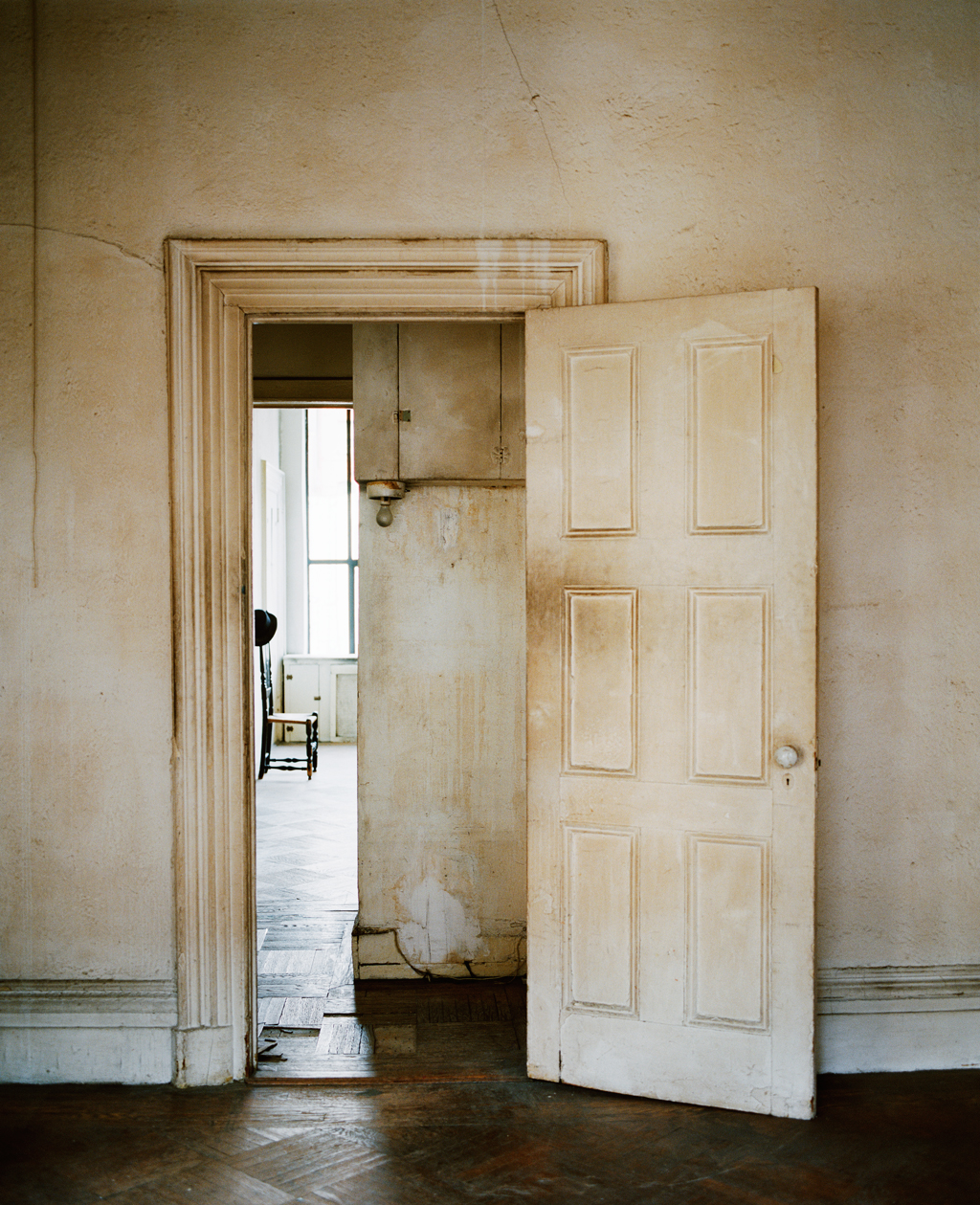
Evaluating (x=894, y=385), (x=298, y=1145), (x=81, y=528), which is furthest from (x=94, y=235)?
(x=298, y=1145)

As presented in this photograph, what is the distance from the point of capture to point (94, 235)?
3051 mm

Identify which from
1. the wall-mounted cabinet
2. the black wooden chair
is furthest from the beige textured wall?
the black wooden chair

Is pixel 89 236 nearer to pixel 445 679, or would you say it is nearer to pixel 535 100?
pixel 535 100

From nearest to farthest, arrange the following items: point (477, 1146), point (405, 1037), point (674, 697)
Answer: point (477, 1146) < point (674, 697) < point (405, 1037)

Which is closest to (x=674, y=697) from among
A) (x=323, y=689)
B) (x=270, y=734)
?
(x=270, y=734)

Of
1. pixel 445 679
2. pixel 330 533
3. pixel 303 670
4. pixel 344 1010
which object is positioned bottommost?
pixel 344 1010

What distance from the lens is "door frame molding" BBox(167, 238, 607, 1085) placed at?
9.97 ft

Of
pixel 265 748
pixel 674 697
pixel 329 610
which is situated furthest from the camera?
pixel 329 610

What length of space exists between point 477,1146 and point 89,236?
10.2 feet

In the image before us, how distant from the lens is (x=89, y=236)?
305cm

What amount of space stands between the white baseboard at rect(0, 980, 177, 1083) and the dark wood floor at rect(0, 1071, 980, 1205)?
0.22 ft

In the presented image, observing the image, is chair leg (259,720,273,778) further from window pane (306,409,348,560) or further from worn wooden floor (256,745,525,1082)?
window pane (306,409,348,560)

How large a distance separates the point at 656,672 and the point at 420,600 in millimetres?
1525

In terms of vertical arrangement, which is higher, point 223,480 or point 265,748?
point 223,480
